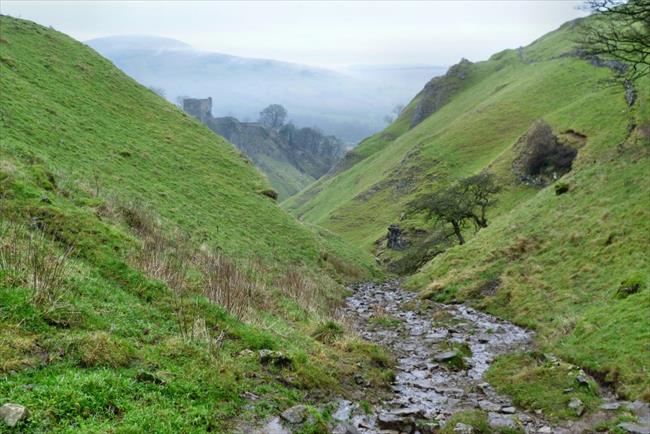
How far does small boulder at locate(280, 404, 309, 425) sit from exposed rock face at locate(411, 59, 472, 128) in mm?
162904

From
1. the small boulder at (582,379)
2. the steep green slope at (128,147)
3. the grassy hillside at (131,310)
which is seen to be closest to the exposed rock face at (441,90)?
the steep green slope at (128,147)

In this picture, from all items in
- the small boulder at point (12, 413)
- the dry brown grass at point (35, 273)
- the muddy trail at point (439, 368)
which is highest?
the dry brown grass at point (35, 273)

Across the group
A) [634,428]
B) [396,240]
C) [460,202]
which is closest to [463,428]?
[634,428]

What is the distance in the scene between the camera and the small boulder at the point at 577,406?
13700 mm

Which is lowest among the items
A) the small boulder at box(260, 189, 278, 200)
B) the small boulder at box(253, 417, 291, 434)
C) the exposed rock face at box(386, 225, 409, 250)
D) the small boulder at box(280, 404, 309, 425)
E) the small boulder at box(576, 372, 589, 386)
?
the exposed rock face at box(386, 225, 409, 250)

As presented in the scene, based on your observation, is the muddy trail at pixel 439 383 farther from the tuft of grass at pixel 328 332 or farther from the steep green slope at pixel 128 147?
the steep green slope at pixel 128 147

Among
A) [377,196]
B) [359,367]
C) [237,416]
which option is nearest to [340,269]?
[359,367]

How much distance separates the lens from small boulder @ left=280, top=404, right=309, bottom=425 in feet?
36.1

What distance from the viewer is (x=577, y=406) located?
13.9 meters

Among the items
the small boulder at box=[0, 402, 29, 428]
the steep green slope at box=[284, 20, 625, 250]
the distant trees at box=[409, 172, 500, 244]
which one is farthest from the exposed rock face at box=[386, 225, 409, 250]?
the small boulder at box=[0, 402, 29, 428]

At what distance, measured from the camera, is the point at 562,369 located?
54.7 ft

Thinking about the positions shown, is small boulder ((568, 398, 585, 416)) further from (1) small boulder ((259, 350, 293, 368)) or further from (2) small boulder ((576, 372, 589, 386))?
(1) small boulder ((259, 350, 293, 368))

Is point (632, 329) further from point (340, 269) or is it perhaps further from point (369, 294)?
point (340, 269)

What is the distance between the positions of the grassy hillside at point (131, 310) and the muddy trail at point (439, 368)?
1.56 meters
